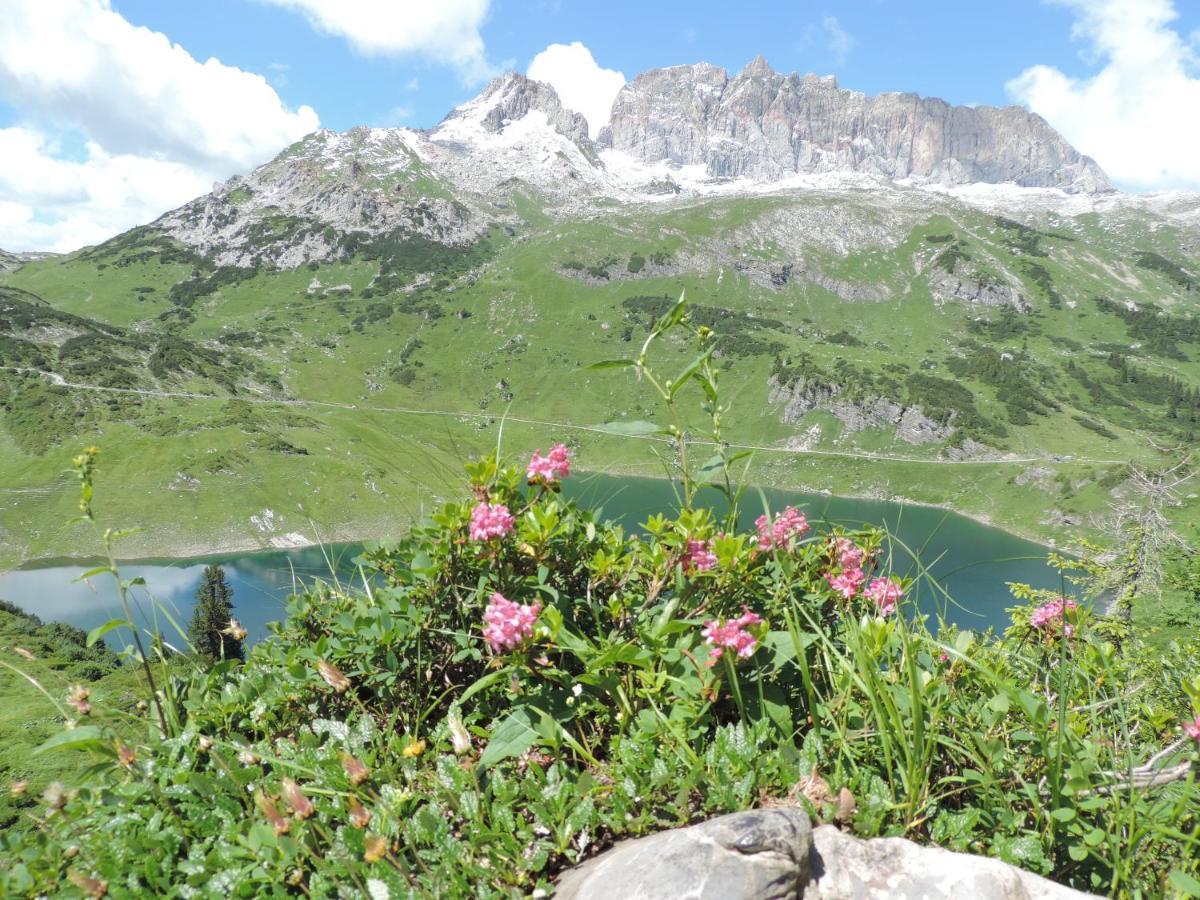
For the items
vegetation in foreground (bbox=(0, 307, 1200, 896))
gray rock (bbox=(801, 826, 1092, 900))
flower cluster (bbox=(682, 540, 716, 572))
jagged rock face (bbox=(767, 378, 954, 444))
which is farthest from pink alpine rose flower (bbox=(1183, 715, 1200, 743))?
jagged rock face (bbox=(767, 378, 954, 444))

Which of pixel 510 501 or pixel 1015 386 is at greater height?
pixel 1015 386

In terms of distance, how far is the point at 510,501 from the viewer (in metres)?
3.16

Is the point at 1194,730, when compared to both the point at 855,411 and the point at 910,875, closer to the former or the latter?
the point at 910,875

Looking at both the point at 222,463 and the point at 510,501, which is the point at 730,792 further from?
the point at 222,463

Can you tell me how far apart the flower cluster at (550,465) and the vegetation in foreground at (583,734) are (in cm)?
2

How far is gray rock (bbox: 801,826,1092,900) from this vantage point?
210 centimetres

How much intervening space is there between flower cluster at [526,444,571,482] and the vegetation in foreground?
0.05ft

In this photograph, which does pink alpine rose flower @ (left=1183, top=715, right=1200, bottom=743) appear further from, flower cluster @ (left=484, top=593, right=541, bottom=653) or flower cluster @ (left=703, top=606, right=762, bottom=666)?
flower cluster @ (left=484, top=593, right=541, bottom=653)

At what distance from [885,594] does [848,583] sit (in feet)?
0.62

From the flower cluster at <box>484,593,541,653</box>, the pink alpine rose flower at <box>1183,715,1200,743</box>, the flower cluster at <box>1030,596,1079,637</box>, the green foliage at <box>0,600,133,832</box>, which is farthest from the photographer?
the green foliage at <box>0,600,133,832</box>

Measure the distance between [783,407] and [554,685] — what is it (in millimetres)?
189195

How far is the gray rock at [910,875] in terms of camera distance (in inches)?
82.8

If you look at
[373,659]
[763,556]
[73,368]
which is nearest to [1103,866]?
[763,556]

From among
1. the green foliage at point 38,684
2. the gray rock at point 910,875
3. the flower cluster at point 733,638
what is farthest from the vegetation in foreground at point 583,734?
the green foliage at point 38,684
